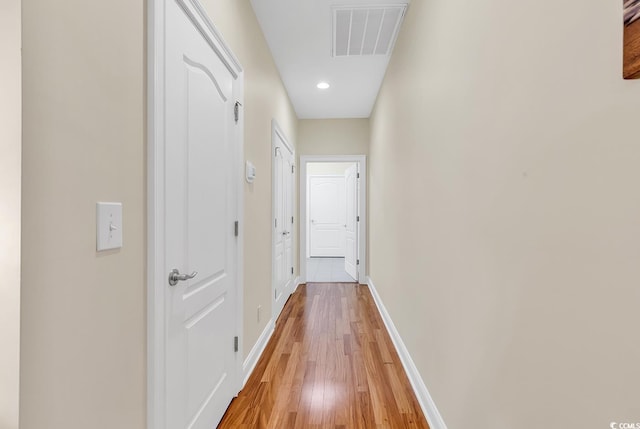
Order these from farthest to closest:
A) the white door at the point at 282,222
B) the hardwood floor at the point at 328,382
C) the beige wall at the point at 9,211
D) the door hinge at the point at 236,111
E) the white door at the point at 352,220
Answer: the white door at the point at 352,220, the white door at the point at 282,222, the door hinge at the point at 236,111, the hardwood floor at the point at 328,382, the beige wall at the point at 9,211

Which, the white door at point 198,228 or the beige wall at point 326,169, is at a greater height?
the beige wall at point 326,169

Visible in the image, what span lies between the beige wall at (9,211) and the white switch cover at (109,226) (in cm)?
21

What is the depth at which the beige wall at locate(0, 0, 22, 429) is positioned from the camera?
1.98 feet

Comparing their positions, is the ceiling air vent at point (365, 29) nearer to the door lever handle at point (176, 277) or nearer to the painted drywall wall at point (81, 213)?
the painted drywall wall at point (81, 213)

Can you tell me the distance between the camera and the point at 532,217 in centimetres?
86

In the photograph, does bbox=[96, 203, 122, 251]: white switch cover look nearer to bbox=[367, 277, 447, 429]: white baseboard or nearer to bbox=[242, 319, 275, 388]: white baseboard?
bbox=[242, 319, 275, 388]: white baseboard

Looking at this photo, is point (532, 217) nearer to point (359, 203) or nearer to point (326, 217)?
point (359, 203)

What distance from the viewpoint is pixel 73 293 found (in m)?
0.75

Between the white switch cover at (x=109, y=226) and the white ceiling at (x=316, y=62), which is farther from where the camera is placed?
the white ceiling at (x=316, y=62)

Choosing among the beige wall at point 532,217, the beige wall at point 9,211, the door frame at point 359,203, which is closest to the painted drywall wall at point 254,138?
the beige wall at point 9,211

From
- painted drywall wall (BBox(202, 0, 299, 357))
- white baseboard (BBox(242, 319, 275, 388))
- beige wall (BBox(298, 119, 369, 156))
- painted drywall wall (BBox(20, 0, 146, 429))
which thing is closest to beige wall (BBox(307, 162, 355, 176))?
beige wall (BBox(298, 119, 369, 156))

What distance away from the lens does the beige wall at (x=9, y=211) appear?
605 mm

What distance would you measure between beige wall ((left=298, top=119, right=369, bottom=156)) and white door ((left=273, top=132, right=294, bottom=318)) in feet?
2.47

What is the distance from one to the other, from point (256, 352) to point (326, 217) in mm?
5740
